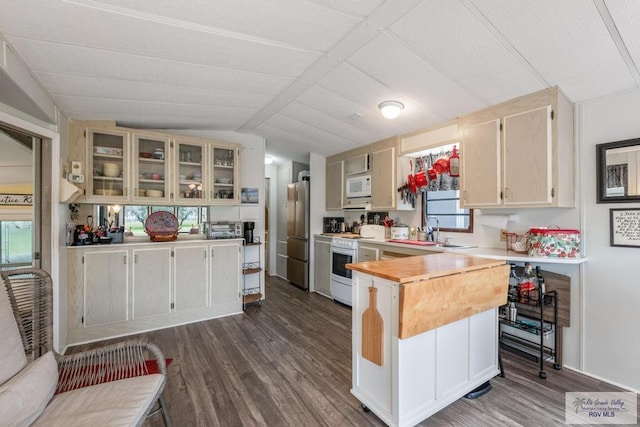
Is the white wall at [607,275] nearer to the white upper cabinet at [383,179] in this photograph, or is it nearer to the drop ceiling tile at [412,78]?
the drop ceiling tile at [412,78]

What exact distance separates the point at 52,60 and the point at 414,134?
3.32m

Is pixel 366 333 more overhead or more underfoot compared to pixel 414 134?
more underfoot

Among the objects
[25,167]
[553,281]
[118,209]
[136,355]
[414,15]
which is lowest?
[136,355]

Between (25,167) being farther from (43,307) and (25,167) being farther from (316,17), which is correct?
(316,17)

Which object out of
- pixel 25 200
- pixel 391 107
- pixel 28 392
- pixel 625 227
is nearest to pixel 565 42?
pixel 391 107

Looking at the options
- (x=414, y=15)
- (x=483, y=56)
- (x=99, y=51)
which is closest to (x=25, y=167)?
(x=99, y=51)

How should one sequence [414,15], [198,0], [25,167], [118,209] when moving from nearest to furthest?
[198,0], [414,15], [25,167], [118,209]

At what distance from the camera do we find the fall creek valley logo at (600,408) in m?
1.80

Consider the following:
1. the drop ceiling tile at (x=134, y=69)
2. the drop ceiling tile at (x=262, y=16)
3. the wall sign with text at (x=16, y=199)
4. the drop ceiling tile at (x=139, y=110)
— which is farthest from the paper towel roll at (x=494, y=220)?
the wall sign with text at (x=16, y=199)

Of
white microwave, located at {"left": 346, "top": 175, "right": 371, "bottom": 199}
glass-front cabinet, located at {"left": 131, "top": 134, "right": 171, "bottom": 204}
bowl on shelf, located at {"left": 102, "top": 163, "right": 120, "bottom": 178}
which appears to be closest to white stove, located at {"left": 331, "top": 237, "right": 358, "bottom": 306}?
white microwave, located at {"left": 346, "top": 175, "right": 371, "bottom": 199}

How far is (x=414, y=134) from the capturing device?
3.43m

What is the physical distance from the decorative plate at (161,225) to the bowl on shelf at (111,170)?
59 cm

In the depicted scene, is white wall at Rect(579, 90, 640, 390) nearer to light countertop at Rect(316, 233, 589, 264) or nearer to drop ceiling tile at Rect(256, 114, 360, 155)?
light countertop at Rect(316, 233, 589, 264)

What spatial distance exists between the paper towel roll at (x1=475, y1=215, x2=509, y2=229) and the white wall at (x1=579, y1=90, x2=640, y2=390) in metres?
0.60
